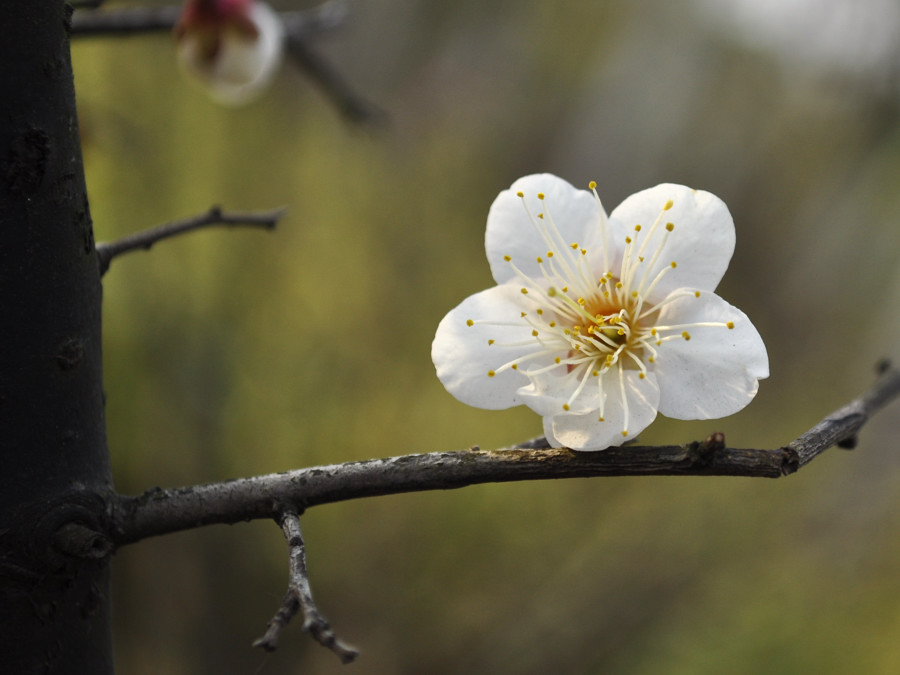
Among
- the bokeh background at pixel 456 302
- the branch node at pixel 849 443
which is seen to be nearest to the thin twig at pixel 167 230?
the branch node at pixel 849 443

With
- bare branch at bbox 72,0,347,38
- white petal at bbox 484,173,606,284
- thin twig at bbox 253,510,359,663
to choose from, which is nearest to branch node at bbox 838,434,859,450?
white petal at bbox 484,173,606,284

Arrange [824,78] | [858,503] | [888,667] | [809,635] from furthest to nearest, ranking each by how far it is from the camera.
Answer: [824,78]
[858,503]
[809,635]
[888,667]

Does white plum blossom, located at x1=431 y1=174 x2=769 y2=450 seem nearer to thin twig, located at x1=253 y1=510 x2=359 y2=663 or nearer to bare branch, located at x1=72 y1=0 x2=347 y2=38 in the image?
thin twig, located at x1=253 y1=510 x2=359 y2=663

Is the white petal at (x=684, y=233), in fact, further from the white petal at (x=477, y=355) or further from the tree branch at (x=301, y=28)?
the tree branch at (x=301, y=28)

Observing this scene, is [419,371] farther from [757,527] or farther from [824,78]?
[824,78]

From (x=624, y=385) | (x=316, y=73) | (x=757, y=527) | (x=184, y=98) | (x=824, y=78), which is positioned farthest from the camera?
(x=184, y=98)

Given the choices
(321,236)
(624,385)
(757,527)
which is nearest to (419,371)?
(321,236)
